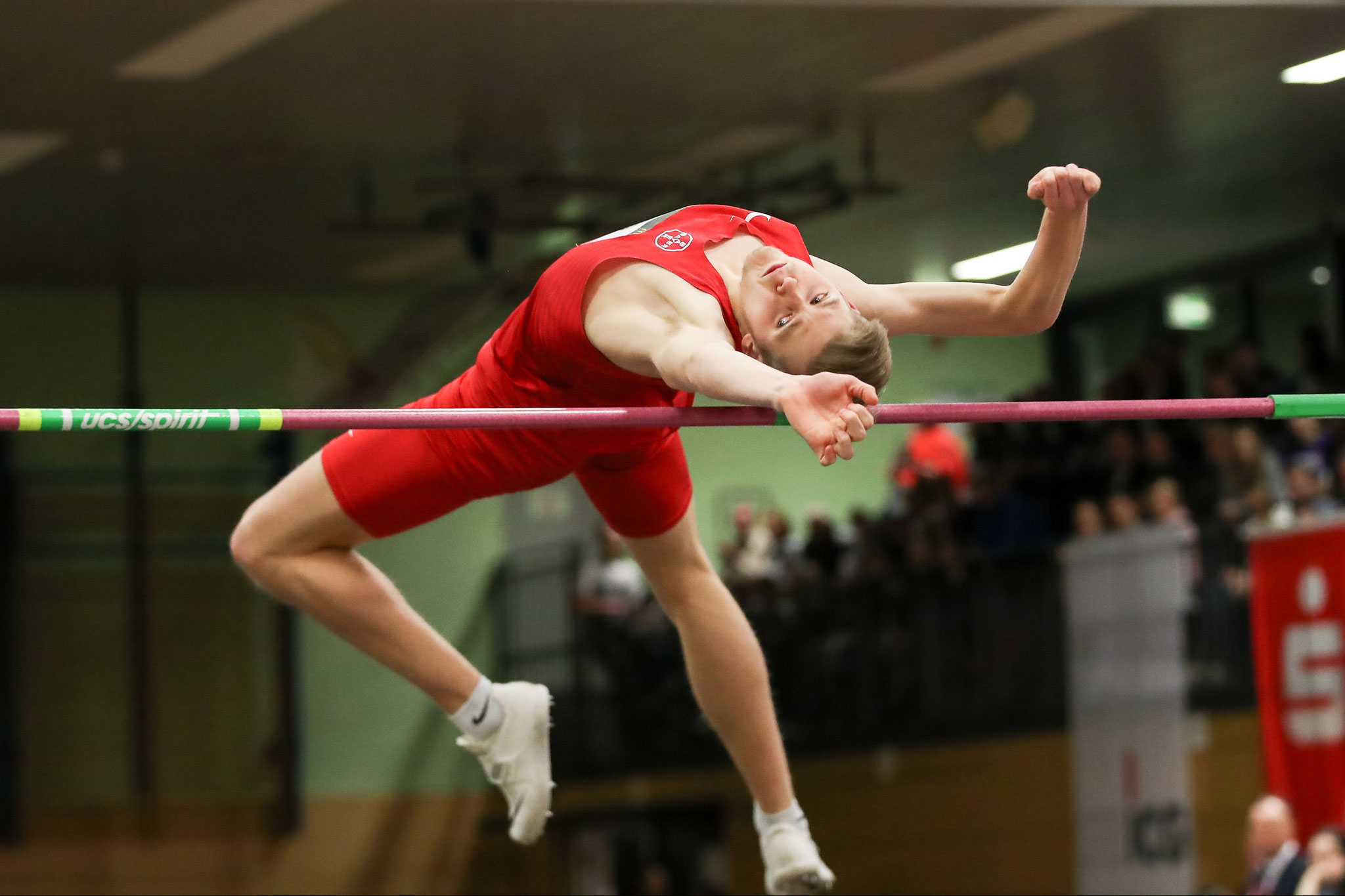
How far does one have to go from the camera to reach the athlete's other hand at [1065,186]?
3.41 meters

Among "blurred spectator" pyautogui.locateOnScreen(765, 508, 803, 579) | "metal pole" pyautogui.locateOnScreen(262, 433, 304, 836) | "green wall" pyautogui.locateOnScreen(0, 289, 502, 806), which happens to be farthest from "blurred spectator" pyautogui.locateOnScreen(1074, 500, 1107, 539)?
"metal pole" pyautogui.locateOnScreen(262, 433, 304, 836)

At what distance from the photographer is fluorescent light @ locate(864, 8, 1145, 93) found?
362 inches

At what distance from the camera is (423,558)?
43.9 ft

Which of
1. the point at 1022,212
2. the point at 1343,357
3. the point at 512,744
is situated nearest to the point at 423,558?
the point at 1022,212

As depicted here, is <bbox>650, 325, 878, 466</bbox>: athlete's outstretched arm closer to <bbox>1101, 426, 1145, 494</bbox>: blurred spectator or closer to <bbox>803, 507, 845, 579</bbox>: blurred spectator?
<bbox>1101, 426, 1145, 494</bbox>: blurred spectator

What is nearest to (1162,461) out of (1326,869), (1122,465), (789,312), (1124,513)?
(1122,465)

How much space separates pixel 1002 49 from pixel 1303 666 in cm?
359

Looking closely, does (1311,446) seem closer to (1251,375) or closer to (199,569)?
(1251,375)

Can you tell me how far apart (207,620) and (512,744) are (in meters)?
9.37

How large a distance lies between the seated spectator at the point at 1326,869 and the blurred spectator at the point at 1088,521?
341 cm

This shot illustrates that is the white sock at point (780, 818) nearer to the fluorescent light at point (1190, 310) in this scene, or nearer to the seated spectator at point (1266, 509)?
the seated spectator at point (1266, 509)

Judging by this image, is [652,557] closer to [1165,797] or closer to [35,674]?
[1165,797]

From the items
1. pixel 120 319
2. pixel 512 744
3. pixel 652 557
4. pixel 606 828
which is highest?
pixel 120 319

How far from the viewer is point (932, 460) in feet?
40.9
